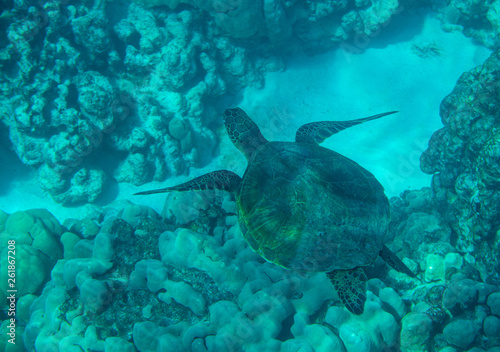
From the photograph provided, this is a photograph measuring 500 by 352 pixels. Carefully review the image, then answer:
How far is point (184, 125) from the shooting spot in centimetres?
666

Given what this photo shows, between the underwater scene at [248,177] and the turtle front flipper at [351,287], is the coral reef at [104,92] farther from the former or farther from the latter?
the turtle front flipper at [351,287]

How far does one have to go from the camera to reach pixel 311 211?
9.84ft

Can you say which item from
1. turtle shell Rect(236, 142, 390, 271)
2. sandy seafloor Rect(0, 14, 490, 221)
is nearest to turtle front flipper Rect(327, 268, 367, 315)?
turtle shell Rect(236, 142, 390, 271)

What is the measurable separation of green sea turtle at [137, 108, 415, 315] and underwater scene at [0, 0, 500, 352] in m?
0.02

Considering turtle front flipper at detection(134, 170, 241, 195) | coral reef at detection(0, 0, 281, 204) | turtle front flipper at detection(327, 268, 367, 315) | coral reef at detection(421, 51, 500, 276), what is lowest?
coral reef at detection(421, 51, 500, 276)

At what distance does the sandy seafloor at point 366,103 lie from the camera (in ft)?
22.2

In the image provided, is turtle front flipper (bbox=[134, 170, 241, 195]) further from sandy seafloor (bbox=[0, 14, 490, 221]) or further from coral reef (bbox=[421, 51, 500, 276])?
coral reef (bbox=[421, 51, 500, 276])

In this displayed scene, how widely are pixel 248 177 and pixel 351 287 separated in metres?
1.75

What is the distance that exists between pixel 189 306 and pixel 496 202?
4.65m

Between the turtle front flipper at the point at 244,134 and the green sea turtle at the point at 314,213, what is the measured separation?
1.94 feet

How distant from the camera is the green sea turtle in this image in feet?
9.37

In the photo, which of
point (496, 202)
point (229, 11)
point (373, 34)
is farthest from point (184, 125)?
point (373, 34)

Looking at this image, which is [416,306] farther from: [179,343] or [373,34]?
[373,34]

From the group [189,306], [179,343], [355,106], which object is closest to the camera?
[179,343]
